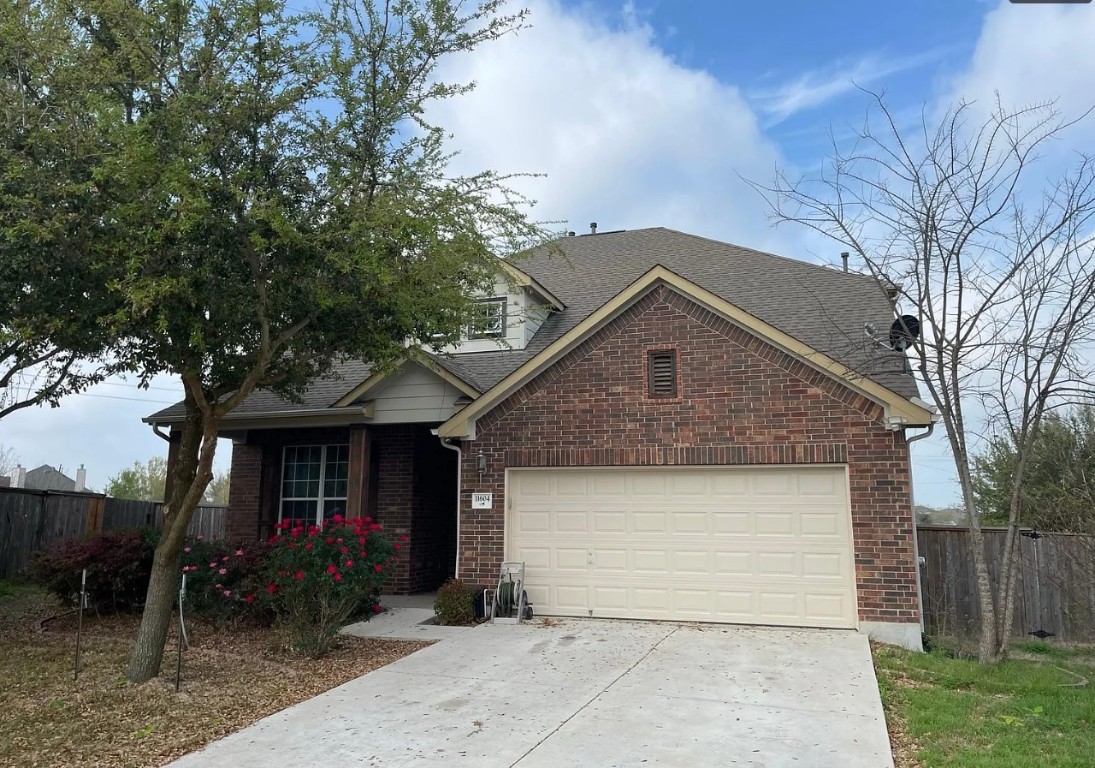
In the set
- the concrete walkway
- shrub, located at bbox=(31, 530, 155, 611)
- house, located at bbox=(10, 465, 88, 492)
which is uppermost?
house, located at bbox=(10, 465, 88, 492)

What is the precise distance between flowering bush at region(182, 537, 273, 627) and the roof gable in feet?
10.5

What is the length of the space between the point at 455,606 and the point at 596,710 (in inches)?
180

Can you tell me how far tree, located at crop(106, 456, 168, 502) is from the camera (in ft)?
133

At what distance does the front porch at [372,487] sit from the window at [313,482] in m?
0.02

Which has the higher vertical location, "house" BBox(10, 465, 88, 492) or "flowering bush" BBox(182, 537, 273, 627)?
"house" BBox(10, 465, 88, 492)

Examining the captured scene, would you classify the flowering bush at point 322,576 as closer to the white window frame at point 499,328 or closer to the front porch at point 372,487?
the front porch at point 372,487

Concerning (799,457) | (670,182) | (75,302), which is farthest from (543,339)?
(75,302)

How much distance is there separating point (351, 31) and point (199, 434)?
191 inches

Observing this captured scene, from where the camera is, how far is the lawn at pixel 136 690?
20.2 ft

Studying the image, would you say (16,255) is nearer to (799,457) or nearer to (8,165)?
(8,165)

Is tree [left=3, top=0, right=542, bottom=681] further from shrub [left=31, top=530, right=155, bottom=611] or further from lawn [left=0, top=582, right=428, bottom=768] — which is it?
shrub [left=31, top=530, right=155, bottom=611]

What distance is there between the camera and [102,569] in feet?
37.8

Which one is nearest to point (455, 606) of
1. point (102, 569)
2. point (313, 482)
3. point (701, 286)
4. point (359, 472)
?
point (359, 472)

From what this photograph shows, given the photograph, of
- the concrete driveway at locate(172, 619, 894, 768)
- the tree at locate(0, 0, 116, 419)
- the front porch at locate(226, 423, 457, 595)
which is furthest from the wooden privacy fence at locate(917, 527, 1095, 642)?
the tree at locate(0, 0, 116, 419)
